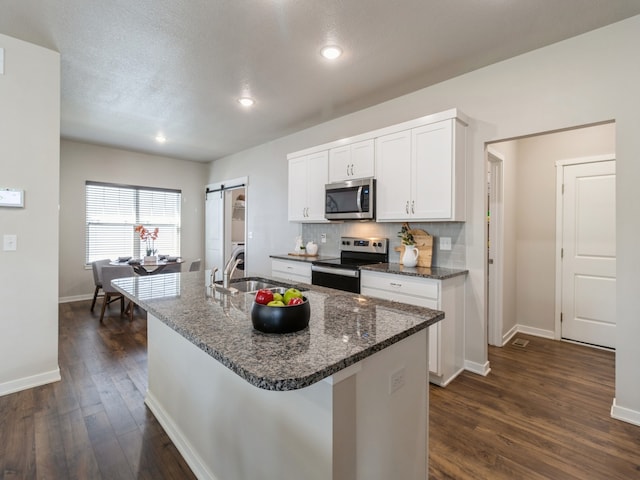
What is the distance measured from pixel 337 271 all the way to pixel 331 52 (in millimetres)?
1937

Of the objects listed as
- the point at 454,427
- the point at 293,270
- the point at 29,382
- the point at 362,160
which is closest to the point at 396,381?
the point at 454,427

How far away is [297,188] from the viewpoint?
4.22 metres

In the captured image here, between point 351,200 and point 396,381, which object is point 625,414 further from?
point 351,200

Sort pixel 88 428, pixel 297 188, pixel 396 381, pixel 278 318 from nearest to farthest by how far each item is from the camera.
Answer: pixel 278 318 → pixel 396 381 → pixel 88 428 → pixel 297 188

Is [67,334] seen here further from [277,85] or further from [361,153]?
[361,153]

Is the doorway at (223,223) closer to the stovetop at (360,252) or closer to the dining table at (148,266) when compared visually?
the dining table at (148,266)

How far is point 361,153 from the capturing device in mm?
3393

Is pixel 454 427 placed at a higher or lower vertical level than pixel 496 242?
lower

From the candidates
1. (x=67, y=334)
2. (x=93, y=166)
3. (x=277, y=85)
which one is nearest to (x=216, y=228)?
(x=93, y=166)

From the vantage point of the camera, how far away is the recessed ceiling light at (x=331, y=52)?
8.13 feet

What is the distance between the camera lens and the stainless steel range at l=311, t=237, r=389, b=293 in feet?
10.3

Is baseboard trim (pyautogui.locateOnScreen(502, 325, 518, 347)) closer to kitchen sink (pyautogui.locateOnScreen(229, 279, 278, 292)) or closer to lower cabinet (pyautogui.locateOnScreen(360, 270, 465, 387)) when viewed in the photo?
lower cabinet (pyautogui.locateOnScreen(360, 270, 465, 387))

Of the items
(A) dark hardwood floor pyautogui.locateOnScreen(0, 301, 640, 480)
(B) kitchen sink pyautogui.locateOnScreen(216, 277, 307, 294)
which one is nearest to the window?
(A) dark hardwood floor pyautogui.locateOnScreen(0, 301, 640, 480)

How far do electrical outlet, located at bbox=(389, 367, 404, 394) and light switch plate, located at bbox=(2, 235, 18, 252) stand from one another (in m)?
2.90
